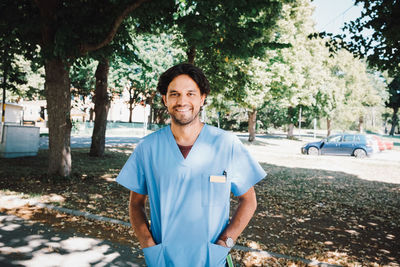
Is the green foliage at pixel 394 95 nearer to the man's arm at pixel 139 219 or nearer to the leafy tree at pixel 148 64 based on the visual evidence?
the leafy tree at pixel 148 64

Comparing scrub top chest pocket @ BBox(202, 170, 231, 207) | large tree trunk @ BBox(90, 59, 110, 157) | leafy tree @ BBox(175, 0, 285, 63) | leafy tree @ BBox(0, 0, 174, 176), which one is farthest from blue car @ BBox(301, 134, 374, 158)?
scrub top chest pocket @ BBox(202, 170, 231, 207)

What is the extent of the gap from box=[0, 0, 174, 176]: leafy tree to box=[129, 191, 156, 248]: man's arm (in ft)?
18.8

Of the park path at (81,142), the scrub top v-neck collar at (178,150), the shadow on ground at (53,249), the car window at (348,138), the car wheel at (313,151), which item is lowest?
the shadow on ground at (53,249)

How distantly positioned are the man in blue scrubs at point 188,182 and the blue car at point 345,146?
69.5 ft

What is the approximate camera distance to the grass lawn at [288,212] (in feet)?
15.6

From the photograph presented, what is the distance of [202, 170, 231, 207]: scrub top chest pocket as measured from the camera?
1776mm

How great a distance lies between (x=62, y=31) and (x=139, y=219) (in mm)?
6724

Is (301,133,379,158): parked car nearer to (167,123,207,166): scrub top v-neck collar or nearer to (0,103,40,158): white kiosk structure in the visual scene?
(0,103,40,158): white kiosk structure

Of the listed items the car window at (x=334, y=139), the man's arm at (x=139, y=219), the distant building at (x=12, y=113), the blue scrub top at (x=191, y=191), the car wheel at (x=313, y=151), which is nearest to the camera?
the blue scrub top at (x=191, y=191)

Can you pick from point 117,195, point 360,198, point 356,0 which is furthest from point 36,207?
point 356,0

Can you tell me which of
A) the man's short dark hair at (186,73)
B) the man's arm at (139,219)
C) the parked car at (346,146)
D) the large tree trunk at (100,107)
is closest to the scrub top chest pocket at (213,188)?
the man's arm at (139,219)

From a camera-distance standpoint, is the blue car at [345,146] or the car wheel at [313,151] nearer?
the blue car at [345,146]

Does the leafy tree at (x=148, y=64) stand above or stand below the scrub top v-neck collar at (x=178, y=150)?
above

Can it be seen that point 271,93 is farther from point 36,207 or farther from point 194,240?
point 194,240
